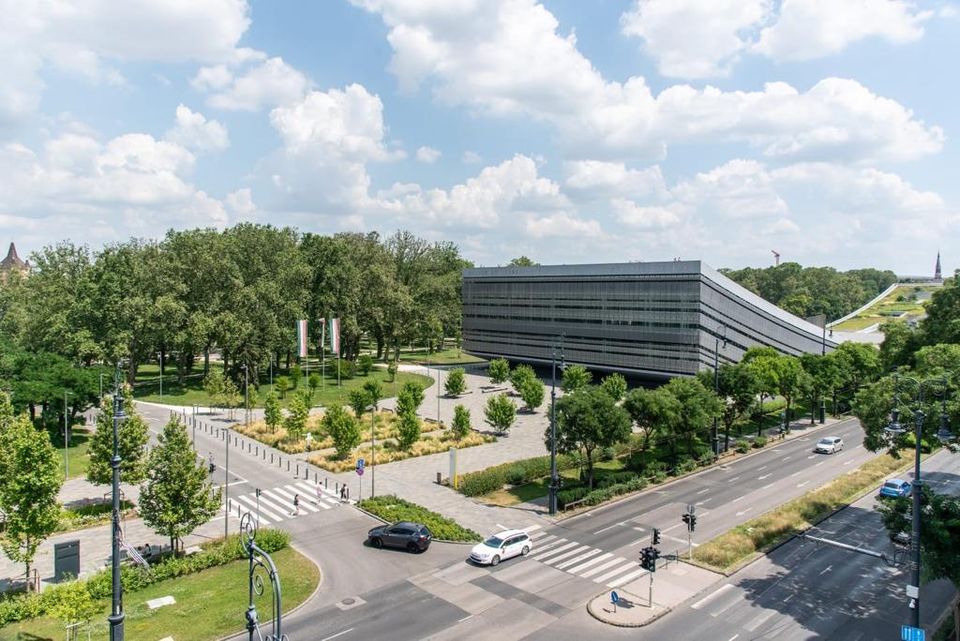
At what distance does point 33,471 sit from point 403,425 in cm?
2847

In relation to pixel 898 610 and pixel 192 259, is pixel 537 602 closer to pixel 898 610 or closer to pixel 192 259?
pixel 898 610

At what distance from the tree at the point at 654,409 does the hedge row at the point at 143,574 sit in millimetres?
24658

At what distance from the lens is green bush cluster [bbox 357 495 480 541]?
3434 cm

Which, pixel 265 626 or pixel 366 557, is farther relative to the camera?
pixel 366 557

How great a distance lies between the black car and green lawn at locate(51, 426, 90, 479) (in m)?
25.2

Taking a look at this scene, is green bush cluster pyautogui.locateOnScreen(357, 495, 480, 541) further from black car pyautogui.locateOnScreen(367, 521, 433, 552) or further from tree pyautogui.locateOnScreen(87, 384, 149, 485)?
tree pyautogui.locateOnScreen(87, 384, 149, 485)

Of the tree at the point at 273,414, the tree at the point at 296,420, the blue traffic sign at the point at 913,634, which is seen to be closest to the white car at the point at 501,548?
the blue traffic sign at the point at 913,634

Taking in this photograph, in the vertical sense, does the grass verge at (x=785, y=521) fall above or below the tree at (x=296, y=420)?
below

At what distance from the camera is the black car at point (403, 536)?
3253 cm

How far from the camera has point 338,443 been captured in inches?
1999

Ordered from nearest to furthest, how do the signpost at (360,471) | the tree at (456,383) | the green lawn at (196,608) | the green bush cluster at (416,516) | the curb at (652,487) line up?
1. the green lawn at (196,608)
2. the green bush cluster at (416,516)
3. the curb at (652,487)
4. the signpost at (360,471)
5. the tree at (456,383)

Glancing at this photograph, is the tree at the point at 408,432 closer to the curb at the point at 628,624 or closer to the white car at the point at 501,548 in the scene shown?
the white car at the point at 501,548

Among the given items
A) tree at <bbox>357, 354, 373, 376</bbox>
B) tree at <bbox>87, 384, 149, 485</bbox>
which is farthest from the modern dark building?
tree at <bbox>87, 384, 149, 485</bbox>

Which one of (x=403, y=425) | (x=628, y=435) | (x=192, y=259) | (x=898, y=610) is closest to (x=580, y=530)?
(x=628, y=435)
